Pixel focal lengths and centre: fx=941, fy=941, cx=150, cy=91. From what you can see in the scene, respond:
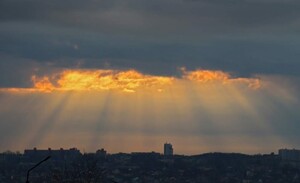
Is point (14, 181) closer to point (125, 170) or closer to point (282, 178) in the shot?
point (125, 170)

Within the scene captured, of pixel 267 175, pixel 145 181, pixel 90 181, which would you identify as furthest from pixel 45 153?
pixel 90 181

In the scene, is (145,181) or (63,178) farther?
(145,181)

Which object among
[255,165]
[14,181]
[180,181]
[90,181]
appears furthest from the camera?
[255,165]

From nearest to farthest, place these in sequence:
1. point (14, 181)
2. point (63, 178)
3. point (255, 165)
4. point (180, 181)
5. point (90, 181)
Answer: point (90, 181) < point (63, 178) < point (14, 181) < point (180, 181) < point (255, 165)

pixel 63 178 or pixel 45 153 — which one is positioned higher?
pixel 45 153

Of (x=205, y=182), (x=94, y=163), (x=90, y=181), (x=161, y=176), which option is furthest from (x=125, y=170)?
(x=90, y=181)

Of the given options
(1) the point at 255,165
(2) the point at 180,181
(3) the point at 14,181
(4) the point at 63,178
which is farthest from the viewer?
(1) the point at 255,165

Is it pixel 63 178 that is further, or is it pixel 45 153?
pixel 45 153

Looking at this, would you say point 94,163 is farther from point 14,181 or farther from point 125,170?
point 125,170

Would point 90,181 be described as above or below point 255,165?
below
